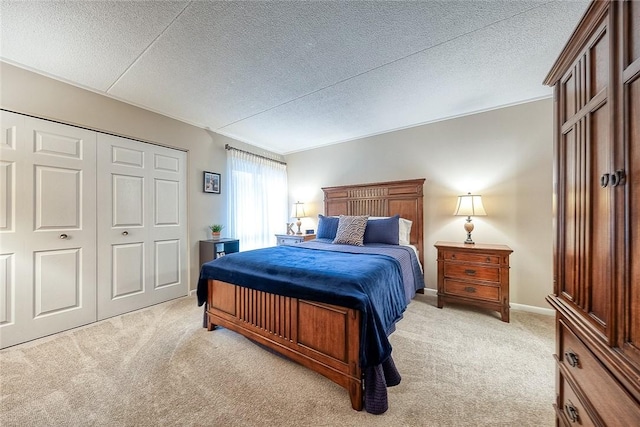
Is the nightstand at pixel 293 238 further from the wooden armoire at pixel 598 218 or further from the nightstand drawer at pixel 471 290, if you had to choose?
the wooden armoire at pixel 598 218

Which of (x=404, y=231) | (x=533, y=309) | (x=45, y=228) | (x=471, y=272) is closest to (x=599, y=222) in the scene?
(x=471, y=272)

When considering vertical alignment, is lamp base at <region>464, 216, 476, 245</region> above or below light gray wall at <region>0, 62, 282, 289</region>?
below

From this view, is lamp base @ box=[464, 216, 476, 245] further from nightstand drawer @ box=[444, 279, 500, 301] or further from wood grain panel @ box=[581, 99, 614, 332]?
wood grain panel @ box=[581, 99, 614, 332]

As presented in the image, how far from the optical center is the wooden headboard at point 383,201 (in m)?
3.53

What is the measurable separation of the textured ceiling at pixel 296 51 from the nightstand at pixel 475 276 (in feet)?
5.96

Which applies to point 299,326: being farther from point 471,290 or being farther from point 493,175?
point 493,175

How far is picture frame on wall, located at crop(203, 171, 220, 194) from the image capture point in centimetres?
365

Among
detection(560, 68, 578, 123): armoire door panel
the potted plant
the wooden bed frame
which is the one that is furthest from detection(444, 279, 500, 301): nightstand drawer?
the potted plant

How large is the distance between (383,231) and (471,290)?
1211 millimetres

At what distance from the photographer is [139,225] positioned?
2.97 meters

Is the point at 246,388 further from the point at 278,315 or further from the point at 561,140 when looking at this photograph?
the point at 561,140

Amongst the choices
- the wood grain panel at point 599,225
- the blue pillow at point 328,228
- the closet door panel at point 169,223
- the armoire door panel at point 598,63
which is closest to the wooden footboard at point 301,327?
the wood grain panel at point 599,225

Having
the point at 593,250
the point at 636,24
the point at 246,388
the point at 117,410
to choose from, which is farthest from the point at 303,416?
the point at 636,24

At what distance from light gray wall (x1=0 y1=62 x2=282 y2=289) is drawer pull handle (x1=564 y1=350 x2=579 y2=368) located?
3869 mm
